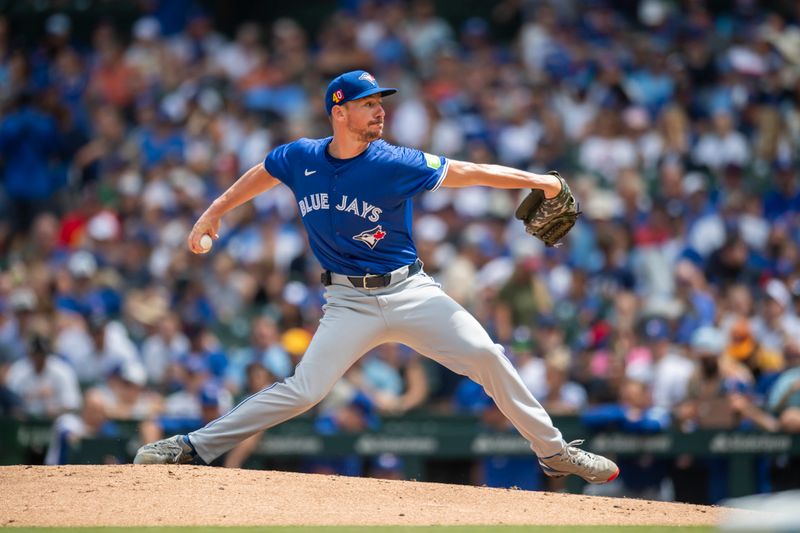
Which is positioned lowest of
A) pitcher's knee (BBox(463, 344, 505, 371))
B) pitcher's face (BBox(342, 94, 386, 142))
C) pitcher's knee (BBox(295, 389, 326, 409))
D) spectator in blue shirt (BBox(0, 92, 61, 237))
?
pitcher's knee (BBox(295, 389, 326, 409))

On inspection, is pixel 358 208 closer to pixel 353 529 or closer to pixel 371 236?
pixel 371 236

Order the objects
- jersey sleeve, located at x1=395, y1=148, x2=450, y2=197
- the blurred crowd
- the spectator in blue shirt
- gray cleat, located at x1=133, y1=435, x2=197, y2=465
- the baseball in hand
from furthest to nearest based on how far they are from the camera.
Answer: the spectator in blue shirt < the blurred crowd < gray cleat, located at x1=133, y1=435, x2=197, y2=465 < the baseball in hand < jersey sleeve, located at x1=395, y1=148, x2=450, y2=197

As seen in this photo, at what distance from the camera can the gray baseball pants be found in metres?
6.04

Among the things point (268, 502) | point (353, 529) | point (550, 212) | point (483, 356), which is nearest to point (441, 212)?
point (550, 212)

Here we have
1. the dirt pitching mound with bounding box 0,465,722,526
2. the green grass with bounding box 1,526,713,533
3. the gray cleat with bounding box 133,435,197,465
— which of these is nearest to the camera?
the green grass with bounding box 1,526,713,533

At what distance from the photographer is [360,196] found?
6.01m

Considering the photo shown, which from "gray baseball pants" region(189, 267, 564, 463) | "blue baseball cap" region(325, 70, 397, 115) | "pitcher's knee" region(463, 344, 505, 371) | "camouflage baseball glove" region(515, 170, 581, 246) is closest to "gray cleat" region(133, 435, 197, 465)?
"gray baseball pants" region(189, 267, 564, 463)

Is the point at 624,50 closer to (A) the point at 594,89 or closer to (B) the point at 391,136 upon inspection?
(A) the point at 594,89

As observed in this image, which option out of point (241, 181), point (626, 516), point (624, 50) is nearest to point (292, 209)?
point (624, 50)

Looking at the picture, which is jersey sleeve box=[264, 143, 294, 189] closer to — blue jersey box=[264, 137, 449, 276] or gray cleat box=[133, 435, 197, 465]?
blue jersey box=[264, 137, 449, 276]

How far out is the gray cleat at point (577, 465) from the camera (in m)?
6.34

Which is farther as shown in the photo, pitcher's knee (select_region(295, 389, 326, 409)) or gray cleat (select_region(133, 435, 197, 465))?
gray cleat (select_region(133, 435, 197, 465))

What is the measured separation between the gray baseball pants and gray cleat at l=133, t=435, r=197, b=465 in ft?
0.96

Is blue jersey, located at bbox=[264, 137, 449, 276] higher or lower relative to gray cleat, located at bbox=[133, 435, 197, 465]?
higher
